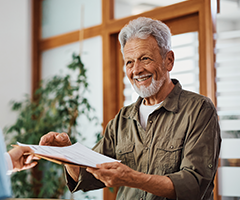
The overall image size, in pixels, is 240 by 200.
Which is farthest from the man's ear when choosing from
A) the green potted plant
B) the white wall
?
the white wall

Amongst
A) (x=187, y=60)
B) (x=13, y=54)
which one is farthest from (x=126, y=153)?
(x=13, y=54)

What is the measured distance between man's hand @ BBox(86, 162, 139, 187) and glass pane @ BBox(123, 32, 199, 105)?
1320mm

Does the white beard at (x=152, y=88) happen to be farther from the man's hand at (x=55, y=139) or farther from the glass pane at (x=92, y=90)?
A: the glass pane at (x=92, y=90)

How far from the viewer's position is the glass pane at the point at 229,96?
200 centimetres

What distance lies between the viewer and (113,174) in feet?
3.47

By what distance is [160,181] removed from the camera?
1171mm

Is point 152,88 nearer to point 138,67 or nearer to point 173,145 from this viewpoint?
point 138,67

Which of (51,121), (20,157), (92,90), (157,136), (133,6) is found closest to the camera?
(20,157)

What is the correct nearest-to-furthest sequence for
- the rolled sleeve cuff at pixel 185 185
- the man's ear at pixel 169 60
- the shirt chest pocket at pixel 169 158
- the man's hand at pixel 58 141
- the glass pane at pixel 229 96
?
Answer: the rolled sleeve cuff at pixel 185 185 < the shirt chest pocket at pixel 169 158 < the man's hand at pixel 58 141 < the man's ear at pixel 169 60 < the glass pane at pixel 229 96

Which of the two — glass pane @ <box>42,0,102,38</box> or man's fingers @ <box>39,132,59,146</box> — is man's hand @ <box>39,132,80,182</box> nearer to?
man's fingers @ <box>39,132,59,146</box>

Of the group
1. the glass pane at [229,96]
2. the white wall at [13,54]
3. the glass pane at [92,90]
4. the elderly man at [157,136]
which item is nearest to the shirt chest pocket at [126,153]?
the elderly man at [157,136]

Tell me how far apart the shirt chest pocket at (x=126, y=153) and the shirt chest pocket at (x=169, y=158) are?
0.16 metres


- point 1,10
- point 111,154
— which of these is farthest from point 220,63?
point 1,10

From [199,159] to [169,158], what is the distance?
6.0 inches
